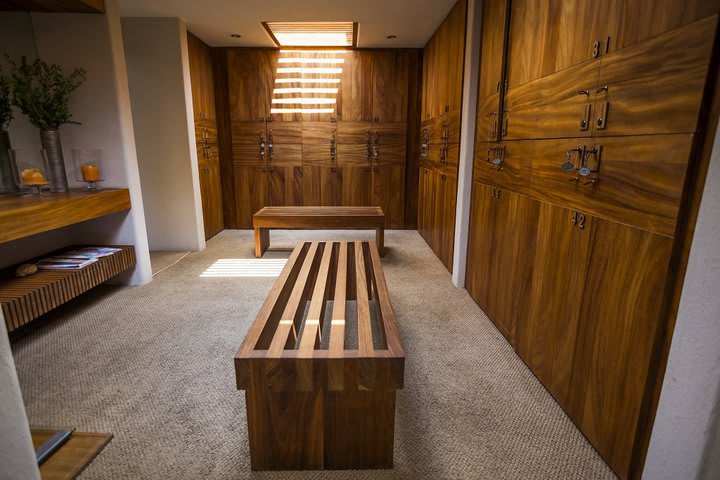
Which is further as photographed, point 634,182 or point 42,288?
point 42,288

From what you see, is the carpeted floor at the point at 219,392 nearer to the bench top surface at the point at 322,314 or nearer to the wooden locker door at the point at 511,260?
the wooden locker door at the point at 511,260

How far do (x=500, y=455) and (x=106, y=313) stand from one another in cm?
255

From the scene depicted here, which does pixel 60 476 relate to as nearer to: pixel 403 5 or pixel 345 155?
pixel 403 5

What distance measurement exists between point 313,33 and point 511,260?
3577 millimetres

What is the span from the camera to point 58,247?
2992 mm

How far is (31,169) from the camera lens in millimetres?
2510

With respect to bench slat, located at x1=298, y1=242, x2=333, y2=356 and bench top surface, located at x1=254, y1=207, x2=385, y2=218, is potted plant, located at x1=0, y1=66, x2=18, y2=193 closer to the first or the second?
bench top surface, located at x1=254, y1=207, x2=385, y2=218

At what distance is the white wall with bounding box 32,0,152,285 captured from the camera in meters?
2.70

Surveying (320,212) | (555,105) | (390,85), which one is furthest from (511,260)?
(390,85)

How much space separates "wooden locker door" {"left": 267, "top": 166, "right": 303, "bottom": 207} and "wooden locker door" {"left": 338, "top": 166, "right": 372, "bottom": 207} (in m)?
0.57

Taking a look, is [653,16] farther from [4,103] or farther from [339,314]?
[4,103]

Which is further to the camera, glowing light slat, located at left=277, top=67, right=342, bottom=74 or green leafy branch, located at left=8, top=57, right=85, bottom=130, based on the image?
glowing light slat, located at left=277, top=67, right=342, bottom=74

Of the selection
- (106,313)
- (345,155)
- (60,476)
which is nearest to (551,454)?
(60,476)

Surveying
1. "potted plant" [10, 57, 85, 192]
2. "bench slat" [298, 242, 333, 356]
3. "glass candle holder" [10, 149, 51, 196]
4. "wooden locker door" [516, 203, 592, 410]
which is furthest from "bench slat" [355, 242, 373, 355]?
"potted plant" [10, 57, 85, 192]
